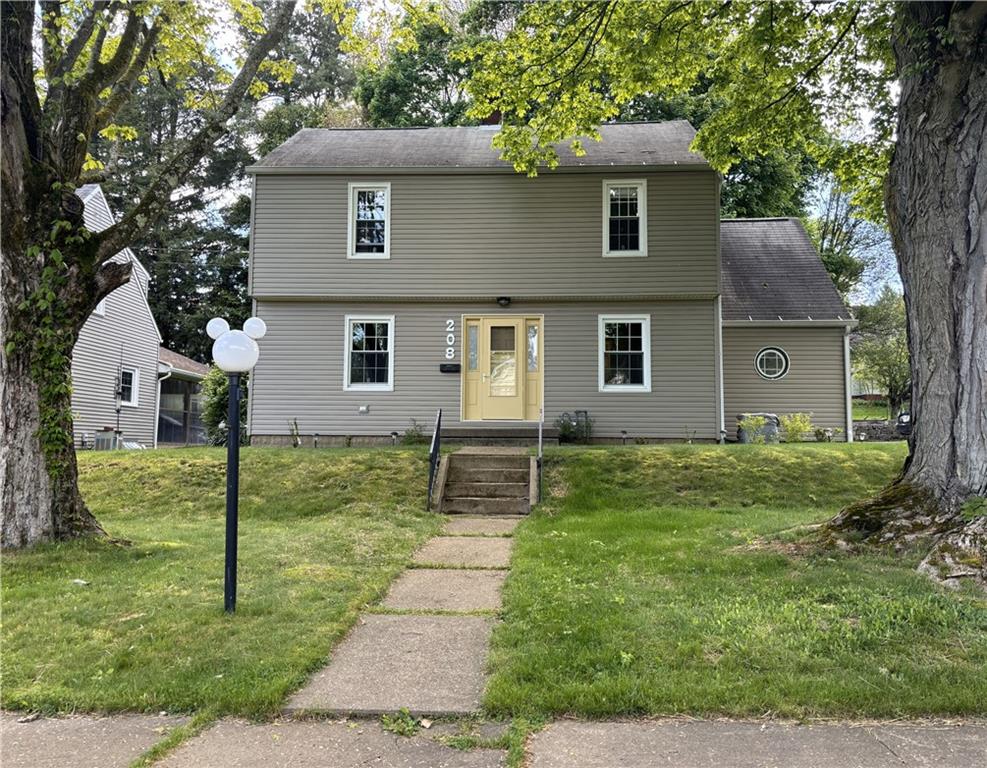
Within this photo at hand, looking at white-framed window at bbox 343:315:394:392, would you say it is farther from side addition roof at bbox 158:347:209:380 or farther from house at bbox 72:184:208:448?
side addition roof at bbox 158:347:209:380

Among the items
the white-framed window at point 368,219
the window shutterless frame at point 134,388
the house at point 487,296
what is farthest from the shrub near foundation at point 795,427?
the window shutterless frame at point 134,388

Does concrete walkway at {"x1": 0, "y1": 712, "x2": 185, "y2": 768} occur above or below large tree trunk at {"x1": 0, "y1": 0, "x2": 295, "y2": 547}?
below

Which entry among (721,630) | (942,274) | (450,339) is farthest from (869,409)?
(721,630)

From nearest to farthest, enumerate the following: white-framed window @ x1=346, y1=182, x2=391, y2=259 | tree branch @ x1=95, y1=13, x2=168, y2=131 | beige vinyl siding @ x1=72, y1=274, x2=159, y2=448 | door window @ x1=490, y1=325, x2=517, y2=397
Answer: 1. tree branch @ x1=95, y1=13, x2=168, y2=131
2. door window @ x1=490, y1=325, x2=517, y2=397
3. white-framed window @ x1=346, y1=182, x2=391, y2=259
4. beige vinyl siding @ x1=72, y1=274, x2=159, y2=448

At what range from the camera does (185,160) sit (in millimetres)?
7570

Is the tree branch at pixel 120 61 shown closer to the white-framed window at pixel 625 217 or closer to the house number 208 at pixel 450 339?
the house number 208 at pixel 450 339

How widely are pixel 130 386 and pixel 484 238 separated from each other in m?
13.8

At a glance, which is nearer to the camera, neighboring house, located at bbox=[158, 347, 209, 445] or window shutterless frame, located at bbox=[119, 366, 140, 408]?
window shutterless frame, located at bbox=[119, 366, 140, 408]

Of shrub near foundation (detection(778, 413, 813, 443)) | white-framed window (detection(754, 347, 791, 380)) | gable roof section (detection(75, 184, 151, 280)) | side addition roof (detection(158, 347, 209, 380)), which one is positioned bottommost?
shrub near foundation (detection(778, 413, 813, 443))

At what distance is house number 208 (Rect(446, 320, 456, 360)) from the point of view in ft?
45.1

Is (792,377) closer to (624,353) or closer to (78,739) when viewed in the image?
(624,353)

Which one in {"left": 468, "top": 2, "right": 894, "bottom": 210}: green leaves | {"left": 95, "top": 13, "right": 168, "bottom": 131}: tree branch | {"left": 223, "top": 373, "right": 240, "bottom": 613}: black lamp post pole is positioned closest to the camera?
{"left": 223, "top": 373, "right": 240, "bottom": 613}: black lamp post pole

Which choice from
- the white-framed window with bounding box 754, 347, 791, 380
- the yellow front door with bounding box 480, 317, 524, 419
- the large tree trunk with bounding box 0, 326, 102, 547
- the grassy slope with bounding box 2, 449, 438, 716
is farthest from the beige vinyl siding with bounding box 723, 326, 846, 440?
the large tree trunk with bounding box 0, 326, 102, 547

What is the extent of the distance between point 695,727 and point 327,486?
7653 millimetres
